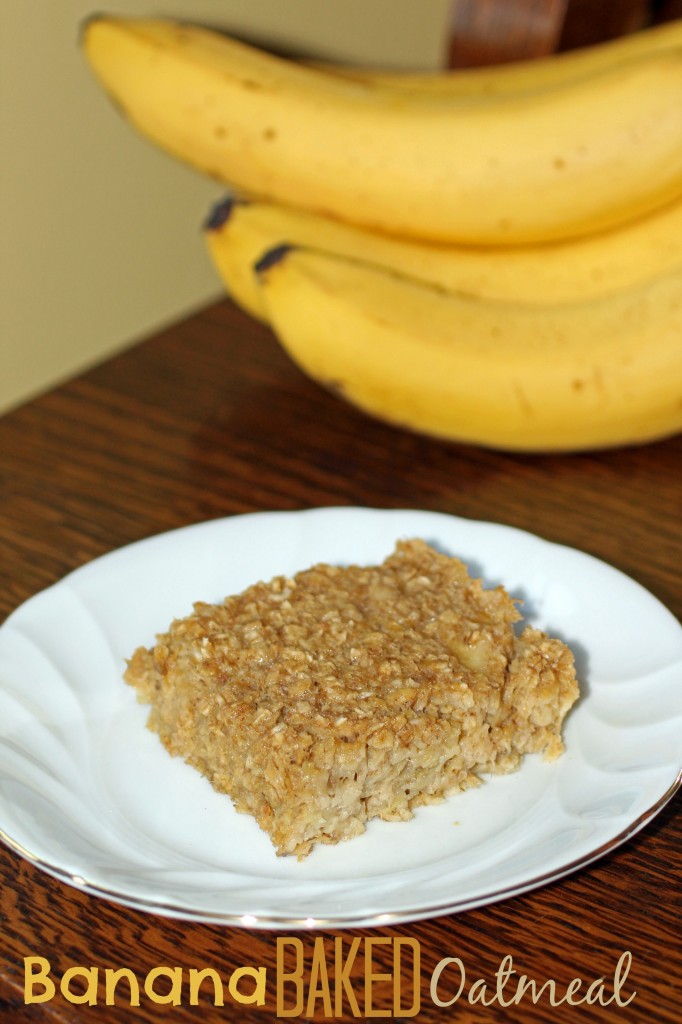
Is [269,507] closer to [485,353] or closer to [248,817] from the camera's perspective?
[485,353]

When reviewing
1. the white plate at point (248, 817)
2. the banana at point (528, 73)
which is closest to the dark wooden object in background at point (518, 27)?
the banana at point (528, 73)

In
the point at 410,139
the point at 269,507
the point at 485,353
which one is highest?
the point at 410,139

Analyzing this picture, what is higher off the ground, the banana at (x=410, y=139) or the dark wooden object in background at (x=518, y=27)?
the dark wooden object in background at (x=518, y=27)

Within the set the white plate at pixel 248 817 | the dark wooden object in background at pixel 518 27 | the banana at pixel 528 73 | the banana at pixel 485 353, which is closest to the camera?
the white plate at pixel 248 817

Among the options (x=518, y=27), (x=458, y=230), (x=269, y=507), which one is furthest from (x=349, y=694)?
(x=518, y=27)

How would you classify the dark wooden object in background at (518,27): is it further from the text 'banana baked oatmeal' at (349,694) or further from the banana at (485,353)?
the text 'banana baked oatmeal' at (349,694)

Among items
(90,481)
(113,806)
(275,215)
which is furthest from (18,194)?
(113,806)

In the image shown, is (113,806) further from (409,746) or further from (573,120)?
(573,120)
